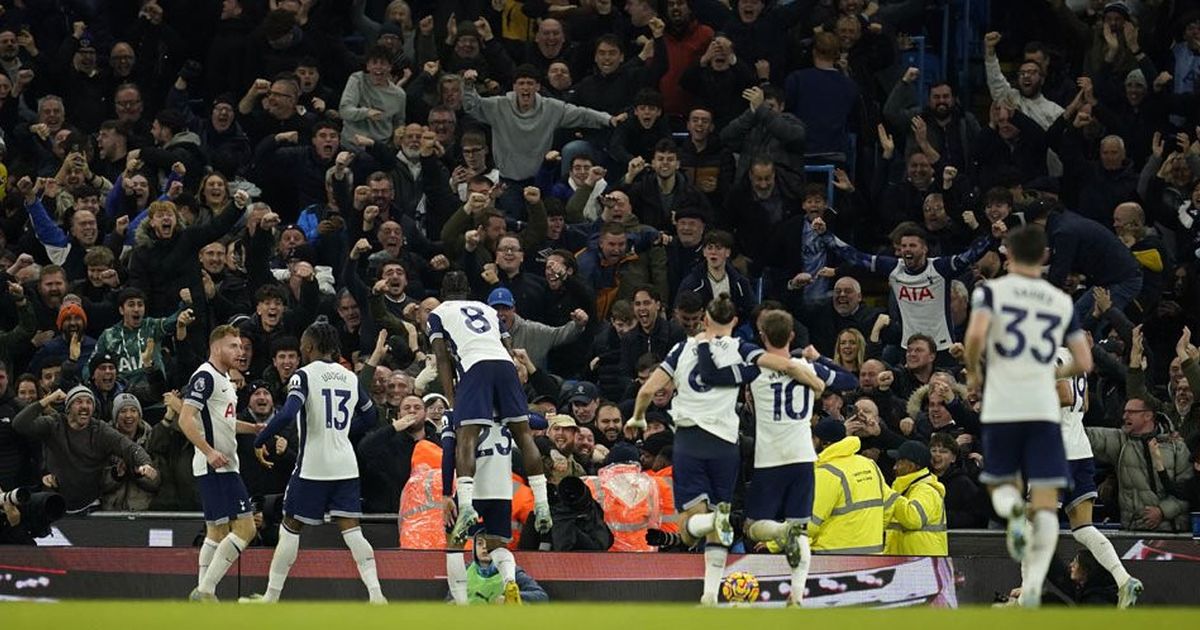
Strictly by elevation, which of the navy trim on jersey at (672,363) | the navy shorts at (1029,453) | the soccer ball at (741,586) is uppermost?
the navy trim on jersey at (672,363)

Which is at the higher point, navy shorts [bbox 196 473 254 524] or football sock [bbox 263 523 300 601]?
navy shorts [bbox 196 473 254 524]

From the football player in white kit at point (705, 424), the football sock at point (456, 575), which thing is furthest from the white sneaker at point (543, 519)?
the football player in white kit at point (705, 424)

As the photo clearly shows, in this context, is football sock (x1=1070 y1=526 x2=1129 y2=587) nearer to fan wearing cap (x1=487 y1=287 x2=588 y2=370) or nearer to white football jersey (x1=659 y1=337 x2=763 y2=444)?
white football jersey (x1=659 y1=337 x2=763 y2=444)

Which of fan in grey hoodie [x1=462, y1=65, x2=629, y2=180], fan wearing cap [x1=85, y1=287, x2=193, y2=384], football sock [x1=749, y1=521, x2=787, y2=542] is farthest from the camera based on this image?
fan in grey hoodie [x1=462, y1=65, x2=629, y2=180]

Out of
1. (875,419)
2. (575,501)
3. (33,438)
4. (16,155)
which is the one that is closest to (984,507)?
(875,419)

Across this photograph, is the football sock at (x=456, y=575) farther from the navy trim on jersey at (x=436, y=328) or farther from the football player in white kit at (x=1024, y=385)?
the football player in white kit at (x=1024, y=385)

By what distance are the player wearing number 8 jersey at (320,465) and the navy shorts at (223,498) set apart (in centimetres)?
38

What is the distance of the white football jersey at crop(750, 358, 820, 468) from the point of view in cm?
1485

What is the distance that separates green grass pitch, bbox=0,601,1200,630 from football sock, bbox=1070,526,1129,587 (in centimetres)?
268

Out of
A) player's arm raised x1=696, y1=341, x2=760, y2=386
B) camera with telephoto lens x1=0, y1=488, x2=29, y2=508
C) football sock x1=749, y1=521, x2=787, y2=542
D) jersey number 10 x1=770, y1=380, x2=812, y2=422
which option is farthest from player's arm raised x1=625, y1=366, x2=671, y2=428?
camera with telephoto lens x1=0, y1=488, x2=29, y2=508

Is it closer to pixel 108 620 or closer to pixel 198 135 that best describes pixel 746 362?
pixel 108 620

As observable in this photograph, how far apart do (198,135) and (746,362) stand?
936 cm

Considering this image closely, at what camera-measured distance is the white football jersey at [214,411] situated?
52.6 feet

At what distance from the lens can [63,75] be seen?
23.4 meters
